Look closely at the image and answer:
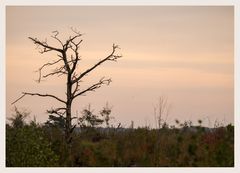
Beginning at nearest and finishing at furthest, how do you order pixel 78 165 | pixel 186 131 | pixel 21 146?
1. pixel 21 146
2. pixel 78 165
3. pixel 186 131

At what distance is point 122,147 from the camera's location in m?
16.8

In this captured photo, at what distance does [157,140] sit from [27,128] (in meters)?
3.40

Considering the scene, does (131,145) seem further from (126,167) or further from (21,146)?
(21,146)

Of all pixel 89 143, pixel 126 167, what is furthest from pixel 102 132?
pixel 126 167

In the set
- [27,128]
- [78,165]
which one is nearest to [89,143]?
[78,165]

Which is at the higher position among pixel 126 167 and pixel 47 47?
pixel 47 47

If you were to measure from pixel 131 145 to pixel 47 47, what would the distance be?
378 centimetres

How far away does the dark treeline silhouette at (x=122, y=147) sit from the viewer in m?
15.6

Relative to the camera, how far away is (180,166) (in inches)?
633

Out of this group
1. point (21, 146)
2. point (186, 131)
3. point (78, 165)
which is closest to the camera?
point (21, 146)

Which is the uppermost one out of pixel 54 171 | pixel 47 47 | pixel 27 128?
pixel 47 47

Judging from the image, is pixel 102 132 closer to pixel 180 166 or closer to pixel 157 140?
pixel 157 140

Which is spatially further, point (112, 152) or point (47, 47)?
point (47, 47)

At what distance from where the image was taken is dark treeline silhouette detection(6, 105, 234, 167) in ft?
51.1
